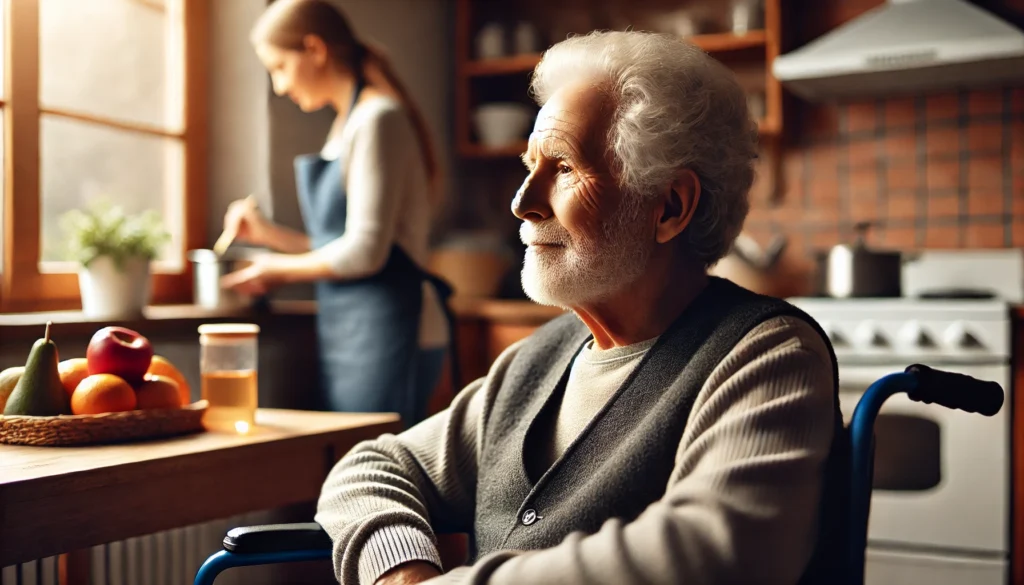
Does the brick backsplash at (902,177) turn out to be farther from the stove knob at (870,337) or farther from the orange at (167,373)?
the orange at (167,373)

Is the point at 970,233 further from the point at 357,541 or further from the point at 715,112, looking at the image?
the point at 357,541

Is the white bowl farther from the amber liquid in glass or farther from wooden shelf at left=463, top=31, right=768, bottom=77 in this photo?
the amber liquid in glass

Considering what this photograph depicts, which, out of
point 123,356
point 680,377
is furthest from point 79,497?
point 680,377

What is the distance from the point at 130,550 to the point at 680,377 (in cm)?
136

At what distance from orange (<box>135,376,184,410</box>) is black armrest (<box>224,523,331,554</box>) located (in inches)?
13.6

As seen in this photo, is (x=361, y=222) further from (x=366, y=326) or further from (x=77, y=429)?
(x=77, y=429)

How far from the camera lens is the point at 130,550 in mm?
1893

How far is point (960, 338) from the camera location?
2508 mm

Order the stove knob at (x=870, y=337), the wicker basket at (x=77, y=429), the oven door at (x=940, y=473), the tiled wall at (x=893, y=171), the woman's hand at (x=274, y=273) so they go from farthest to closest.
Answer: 1. the tiled wall at (x=893, y=171)
2. the stove knob at (x=870, y=337)
3. the oven door at (x=940, y=473)
4. the woman's hand at (x=274, y=273)
5. the wicker basket at (x=77, y=429)

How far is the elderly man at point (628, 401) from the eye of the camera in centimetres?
86

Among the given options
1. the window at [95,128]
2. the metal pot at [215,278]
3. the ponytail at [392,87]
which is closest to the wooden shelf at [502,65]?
the window at [95,128]

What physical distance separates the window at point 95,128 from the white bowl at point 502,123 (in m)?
1.17

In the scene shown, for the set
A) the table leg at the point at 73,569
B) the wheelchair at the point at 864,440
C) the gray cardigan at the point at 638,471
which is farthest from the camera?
the table leg at the point at 73,569

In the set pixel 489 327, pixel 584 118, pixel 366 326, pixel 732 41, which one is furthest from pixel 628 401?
pixel 732 41
